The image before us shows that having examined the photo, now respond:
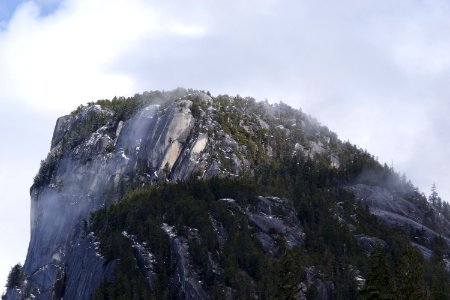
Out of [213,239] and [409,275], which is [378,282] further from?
[213,239]

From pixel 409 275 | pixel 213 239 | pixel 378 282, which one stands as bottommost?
pixel 378 282

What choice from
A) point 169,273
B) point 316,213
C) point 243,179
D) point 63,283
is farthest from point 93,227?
point 316,213

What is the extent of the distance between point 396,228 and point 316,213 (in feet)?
74.2

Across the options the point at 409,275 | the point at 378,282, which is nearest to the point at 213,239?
the point at 409,275

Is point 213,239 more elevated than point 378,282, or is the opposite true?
point 213,239

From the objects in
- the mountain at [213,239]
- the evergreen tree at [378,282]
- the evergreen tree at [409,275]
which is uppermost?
the mountain at [213,239]

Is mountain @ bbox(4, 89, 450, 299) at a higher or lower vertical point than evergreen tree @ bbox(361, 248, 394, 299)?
higher

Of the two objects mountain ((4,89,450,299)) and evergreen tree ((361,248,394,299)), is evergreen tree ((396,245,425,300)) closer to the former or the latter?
evergreen tree ((361,248,394,299))

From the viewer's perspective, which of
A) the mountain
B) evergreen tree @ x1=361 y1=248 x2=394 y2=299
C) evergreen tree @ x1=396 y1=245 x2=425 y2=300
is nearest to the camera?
evergreen tree @ x1=361 y1=248 x2=394 y2=299

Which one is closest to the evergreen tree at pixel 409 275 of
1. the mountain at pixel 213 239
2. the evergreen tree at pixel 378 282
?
the evergreen tree at pixel 378 282

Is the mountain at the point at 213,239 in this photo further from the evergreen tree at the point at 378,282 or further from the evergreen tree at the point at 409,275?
the evergreen tree at the point at 378,282

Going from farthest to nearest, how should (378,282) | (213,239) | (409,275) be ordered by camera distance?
(213,239) < (409,275) < (378,282)

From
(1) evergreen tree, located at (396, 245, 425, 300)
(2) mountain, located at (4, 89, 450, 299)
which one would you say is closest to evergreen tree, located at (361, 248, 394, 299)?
(1) evergreen tree, located at (396, 245, 425, 300)

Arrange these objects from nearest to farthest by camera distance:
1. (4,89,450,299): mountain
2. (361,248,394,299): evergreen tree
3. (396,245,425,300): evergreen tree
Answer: (361,248,394,299): evergreen tree < (396,245,425,300): evergreen tree < (4,89,450,299): mountain
